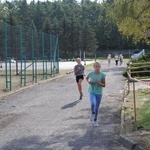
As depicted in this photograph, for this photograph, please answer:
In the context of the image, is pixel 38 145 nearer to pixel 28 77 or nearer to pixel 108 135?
pixel 108 135

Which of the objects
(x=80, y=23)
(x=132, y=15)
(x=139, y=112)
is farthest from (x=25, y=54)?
(x=80, y=23)

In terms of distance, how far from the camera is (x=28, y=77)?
23.2 metres

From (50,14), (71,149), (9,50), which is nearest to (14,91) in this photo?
(9,50)

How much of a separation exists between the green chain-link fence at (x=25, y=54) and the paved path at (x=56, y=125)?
401cm

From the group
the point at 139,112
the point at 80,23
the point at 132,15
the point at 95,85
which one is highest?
the point at 80,23

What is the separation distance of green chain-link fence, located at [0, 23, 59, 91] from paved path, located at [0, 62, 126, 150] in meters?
4.01

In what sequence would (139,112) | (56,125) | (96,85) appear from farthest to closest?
(139,112) → (96,85) → (56,125)

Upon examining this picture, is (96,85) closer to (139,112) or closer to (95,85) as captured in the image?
(95,85)

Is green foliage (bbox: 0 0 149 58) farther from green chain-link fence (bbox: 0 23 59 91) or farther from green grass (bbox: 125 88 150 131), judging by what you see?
green chain-link fence (bbox: 0 23 59 91)

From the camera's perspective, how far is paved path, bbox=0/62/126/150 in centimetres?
704

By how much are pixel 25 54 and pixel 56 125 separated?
1153cm

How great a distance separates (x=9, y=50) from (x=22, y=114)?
296 inches

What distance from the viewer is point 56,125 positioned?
885 centimetres

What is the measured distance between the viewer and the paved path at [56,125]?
7.04 m
